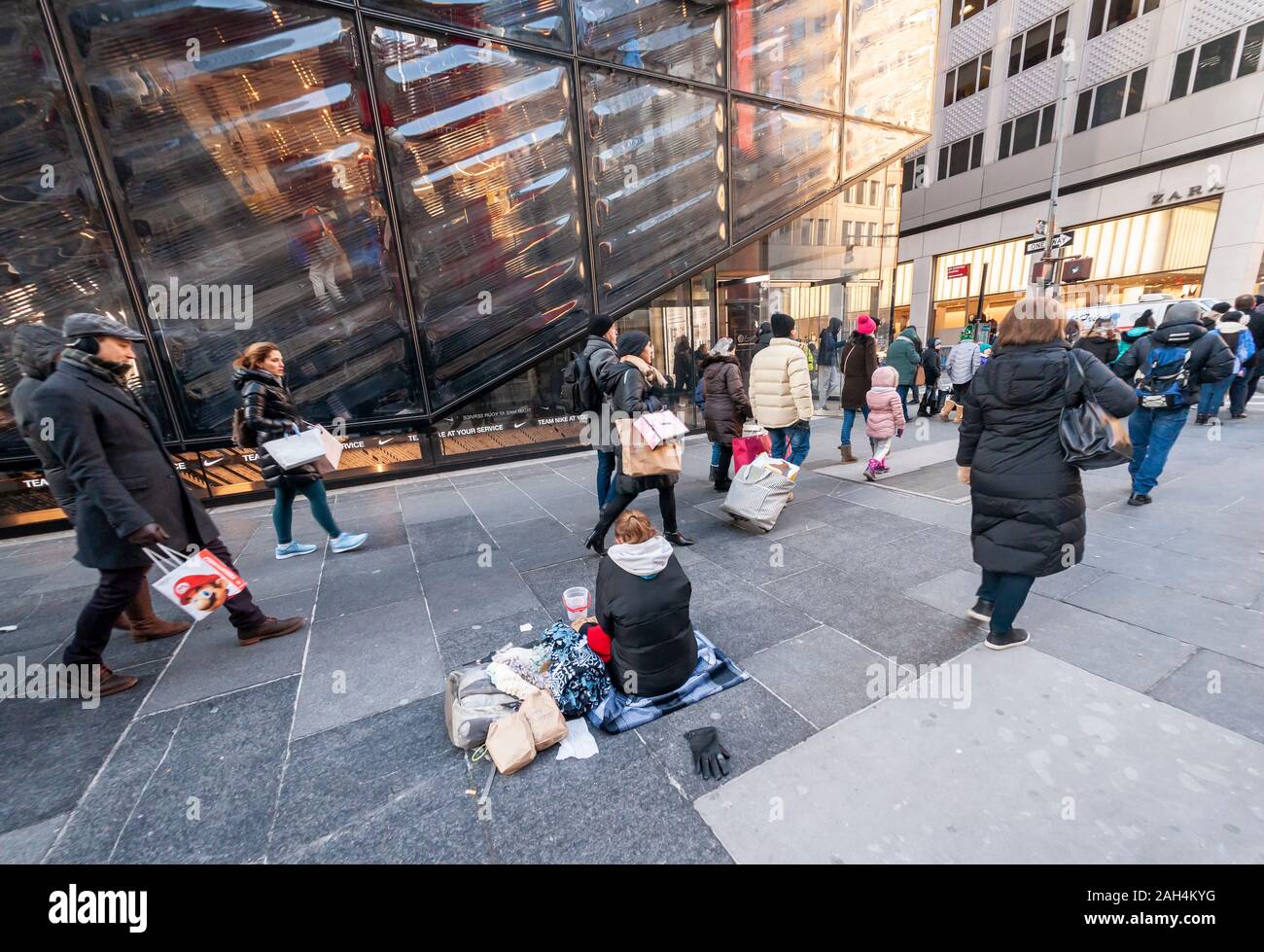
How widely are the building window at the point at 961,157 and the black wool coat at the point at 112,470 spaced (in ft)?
108

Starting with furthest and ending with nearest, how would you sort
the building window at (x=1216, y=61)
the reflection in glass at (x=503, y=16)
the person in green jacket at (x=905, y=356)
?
the building window at (x=1216, y=61) < the person in green jacket at (x=905, y=356) < the reflection in glass at (x=503, y=16)

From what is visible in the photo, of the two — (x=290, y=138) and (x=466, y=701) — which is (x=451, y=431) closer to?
(x=290, y=138)

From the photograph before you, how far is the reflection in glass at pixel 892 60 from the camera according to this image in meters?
10.4

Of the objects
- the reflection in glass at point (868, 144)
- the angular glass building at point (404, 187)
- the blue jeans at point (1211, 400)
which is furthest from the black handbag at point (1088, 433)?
the reflection in glass at point (868, 144)

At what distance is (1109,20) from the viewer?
63.3 ft

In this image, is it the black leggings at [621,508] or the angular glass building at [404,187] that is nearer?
the black leggings at [621,508]

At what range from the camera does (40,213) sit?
5.85 meters

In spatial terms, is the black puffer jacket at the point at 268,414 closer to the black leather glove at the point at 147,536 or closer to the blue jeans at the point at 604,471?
the black leather glove at the point at 147,536

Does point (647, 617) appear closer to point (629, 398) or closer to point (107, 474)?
point (629, 398)

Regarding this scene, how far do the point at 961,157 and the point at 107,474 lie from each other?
1351 inches

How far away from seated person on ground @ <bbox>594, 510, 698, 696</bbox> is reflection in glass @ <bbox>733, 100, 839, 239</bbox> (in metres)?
9.03

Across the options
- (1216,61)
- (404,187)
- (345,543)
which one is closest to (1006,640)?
(345,543)

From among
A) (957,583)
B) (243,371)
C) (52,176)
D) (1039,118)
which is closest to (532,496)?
(243,371)
